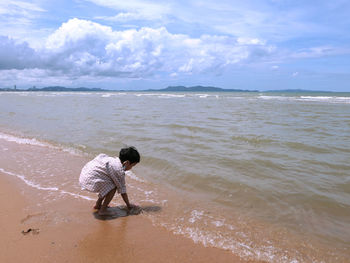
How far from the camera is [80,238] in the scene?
10.8 feet

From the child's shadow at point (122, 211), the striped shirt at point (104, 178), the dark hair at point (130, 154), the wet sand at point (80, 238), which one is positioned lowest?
the child's shadow at point (122, 211)

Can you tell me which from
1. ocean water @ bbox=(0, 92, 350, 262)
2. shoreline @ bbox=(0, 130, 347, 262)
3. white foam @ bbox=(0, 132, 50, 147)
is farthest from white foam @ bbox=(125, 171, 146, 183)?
white foam @ bbox=(0, 132, 50, 147)

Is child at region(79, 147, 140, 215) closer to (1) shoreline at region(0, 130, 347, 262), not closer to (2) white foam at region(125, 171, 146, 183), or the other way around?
(1) shoreline at region(0, 130, 347, 262)

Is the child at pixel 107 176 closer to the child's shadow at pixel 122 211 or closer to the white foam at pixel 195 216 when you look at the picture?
the child's shadow at pixel 122 211

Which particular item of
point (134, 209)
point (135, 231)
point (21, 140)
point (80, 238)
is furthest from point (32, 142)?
point (135, 231)

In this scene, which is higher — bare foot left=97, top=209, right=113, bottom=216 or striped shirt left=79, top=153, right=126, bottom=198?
striped shirt left=79, top=153, right=126, bottom=198

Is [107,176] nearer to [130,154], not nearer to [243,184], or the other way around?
[130,154]

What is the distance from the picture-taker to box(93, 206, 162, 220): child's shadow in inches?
154

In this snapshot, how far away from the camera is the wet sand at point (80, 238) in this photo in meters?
2.94

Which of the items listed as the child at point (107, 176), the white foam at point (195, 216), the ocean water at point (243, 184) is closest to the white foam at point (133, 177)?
the ocean water at point (243, 184)

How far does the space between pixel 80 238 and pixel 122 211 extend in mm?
926

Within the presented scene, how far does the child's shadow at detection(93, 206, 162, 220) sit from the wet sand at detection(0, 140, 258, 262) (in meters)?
0.09

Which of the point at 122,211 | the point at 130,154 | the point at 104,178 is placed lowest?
the point at 122,211

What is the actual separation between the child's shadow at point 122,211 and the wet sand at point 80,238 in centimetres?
9
